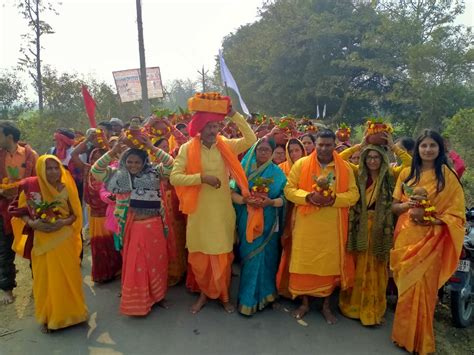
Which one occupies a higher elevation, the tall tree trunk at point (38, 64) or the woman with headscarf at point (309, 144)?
the tall tree trunk at point (38, 64)

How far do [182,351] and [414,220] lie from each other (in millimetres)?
2657

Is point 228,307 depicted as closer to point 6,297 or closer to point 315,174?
point 315,174

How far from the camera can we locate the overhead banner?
14.6 metres

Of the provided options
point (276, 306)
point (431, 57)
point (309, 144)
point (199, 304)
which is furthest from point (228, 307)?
point (431, 57)

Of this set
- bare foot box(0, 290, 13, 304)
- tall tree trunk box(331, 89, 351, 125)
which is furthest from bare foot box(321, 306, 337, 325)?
tall tree trunk box(331, 89, 351, 125)

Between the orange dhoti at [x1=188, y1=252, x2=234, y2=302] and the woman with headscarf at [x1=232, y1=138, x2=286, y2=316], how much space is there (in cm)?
21

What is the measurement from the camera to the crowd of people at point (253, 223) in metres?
3.67

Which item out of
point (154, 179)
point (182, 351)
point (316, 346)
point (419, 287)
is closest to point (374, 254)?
point (419, 287)

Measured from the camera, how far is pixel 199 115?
13.6ft

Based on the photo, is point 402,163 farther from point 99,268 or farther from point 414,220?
point 99,268

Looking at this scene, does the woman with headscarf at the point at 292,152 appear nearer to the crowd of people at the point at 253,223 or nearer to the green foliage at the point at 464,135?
the crowd of people at the point at 253,223

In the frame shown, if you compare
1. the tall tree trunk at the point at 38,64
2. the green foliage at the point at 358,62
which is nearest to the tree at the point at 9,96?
the tall tree trunk at the point at 38,64

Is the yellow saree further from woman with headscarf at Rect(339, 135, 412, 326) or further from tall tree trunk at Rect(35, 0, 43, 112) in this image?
tall tree trunk at Rect(35, 0, 43, 112)

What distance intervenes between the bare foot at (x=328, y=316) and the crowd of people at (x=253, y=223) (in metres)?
0.02
